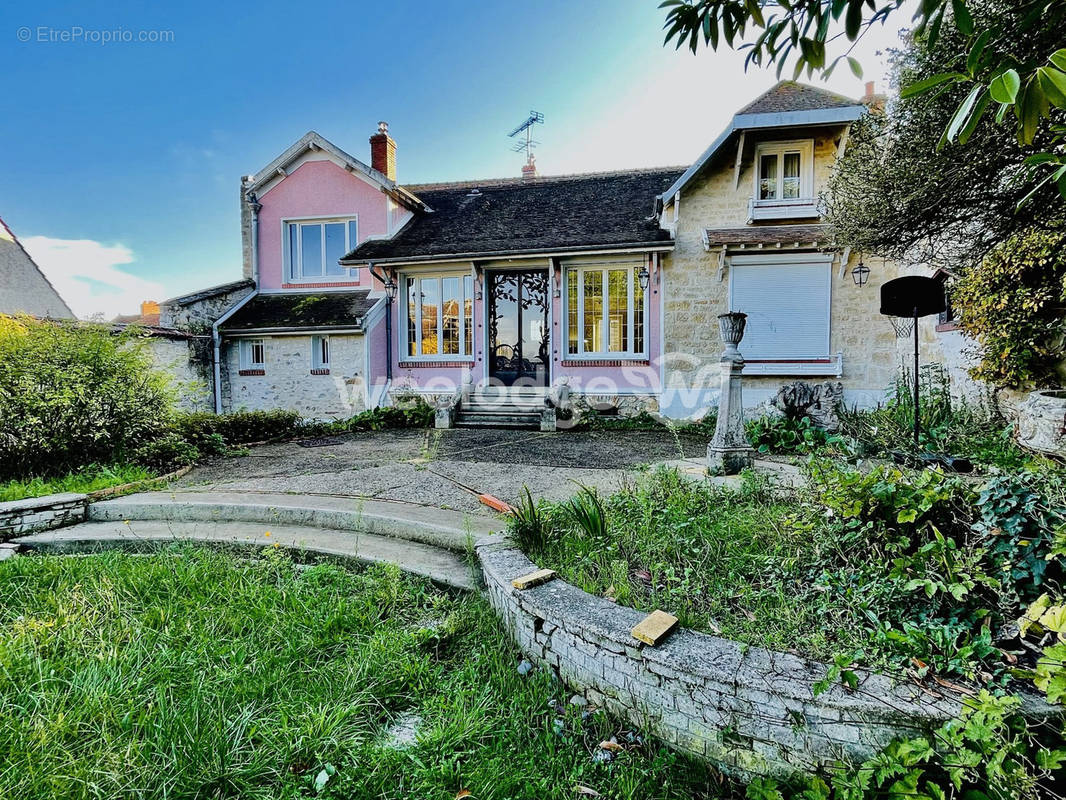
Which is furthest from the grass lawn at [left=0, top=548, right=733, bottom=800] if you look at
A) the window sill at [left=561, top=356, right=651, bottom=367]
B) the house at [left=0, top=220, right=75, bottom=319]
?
the house at [left=0, top=220, right=75, bottom=319]

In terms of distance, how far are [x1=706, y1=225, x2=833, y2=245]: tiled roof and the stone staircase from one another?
15.4 ft

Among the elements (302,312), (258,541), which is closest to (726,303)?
(258,541)

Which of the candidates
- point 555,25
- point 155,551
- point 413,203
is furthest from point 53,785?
point 413,203

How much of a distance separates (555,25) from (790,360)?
7217 mm

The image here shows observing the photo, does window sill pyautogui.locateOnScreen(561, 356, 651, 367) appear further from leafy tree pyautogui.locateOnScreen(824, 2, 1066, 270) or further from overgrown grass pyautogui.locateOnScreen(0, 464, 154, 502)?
overgrown grass pyautogui.locateOnScreen(0, 464, 154, 502)

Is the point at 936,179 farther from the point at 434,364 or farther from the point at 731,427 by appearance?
the point at 434,364

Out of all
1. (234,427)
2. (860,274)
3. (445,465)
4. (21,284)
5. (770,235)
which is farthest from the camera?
(21,284)

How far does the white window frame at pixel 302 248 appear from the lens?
12.1 metres

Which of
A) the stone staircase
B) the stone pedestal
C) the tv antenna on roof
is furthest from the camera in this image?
the tv antenna on roof

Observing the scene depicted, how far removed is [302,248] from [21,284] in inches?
328

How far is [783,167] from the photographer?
9.49 metres

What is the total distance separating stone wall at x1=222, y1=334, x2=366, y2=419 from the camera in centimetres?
1102

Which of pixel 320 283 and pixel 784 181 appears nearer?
pixel 784 181

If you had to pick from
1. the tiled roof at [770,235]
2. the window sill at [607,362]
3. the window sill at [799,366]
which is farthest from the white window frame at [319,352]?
the window sill at [799,366]
